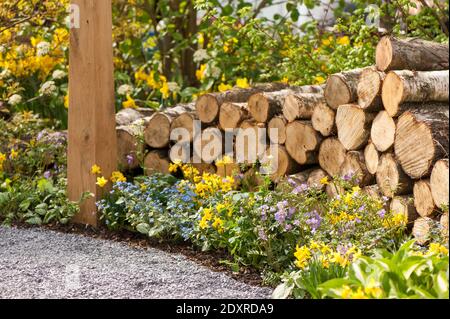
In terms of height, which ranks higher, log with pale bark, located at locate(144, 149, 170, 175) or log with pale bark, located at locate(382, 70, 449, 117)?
log with pale bark, located at locate(382, 70, 449, 117)

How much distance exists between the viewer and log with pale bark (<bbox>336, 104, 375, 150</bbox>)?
14.2 ft

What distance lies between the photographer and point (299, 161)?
4.76 m

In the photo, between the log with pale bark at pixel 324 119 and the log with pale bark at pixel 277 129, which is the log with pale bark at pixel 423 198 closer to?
the log with pale bark at pixel 324 119

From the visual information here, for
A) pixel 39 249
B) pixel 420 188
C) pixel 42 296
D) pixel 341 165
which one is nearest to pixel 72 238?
pixel 39 249

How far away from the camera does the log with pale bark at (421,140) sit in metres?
3.90

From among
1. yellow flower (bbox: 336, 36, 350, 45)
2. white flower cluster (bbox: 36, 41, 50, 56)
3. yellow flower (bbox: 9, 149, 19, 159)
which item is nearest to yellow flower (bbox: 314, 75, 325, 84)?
yellow flower (bbox: 336, 36, 350, 45)

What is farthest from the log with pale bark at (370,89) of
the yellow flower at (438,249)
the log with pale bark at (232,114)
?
the yellow flower at (438,249)

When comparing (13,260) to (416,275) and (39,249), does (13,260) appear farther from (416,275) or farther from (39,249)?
(416,275)

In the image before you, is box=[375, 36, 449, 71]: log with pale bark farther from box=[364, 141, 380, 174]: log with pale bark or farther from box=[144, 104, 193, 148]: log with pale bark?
box=[144, 104, 193, 148]: log with pale bark

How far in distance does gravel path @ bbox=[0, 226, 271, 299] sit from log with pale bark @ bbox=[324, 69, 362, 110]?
1.16 meters

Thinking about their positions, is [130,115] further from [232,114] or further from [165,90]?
[232,114]

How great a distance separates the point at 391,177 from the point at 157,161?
1.65m

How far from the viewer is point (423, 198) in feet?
13.2
